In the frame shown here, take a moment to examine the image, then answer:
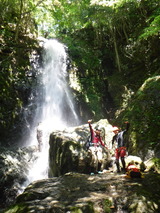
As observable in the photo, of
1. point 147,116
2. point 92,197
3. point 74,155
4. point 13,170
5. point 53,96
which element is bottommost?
point 92,197

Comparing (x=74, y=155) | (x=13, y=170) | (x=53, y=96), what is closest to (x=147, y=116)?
(x=74, y=155)

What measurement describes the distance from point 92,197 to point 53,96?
1142 centimetres

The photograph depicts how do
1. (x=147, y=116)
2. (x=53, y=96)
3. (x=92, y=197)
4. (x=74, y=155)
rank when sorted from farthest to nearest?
1. (x=53, y=96)
2. (x=147, y=116)
3. (x=74, y=155)
4. (x=92, y=197)

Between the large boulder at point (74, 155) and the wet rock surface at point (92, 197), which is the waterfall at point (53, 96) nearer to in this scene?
the large boulder at point (74, 155)

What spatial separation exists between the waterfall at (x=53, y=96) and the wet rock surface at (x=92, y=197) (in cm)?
642

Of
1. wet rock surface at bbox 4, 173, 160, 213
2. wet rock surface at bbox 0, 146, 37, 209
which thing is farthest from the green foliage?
wet rock surface at bbox 0, 146, 37, 209

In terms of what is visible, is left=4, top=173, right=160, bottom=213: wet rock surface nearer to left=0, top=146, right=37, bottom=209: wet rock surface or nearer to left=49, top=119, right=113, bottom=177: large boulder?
left=49, top=119, right=113, bottom=177: large boulder

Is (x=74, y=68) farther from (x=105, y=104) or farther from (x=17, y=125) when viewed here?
(x=17, y=125)

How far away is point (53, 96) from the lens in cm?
1479

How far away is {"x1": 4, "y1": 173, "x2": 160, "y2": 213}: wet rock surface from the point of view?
3.44 metres

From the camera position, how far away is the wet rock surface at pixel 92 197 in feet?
11.3

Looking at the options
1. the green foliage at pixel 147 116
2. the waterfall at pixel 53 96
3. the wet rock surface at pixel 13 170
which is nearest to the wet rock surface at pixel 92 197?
the green foliage at pixel 147 116

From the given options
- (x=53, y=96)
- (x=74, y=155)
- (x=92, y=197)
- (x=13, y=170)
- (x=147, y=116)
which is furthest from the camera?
(x=53, y=96)

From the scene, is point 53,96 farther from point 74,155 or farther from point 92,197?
point 92,197
